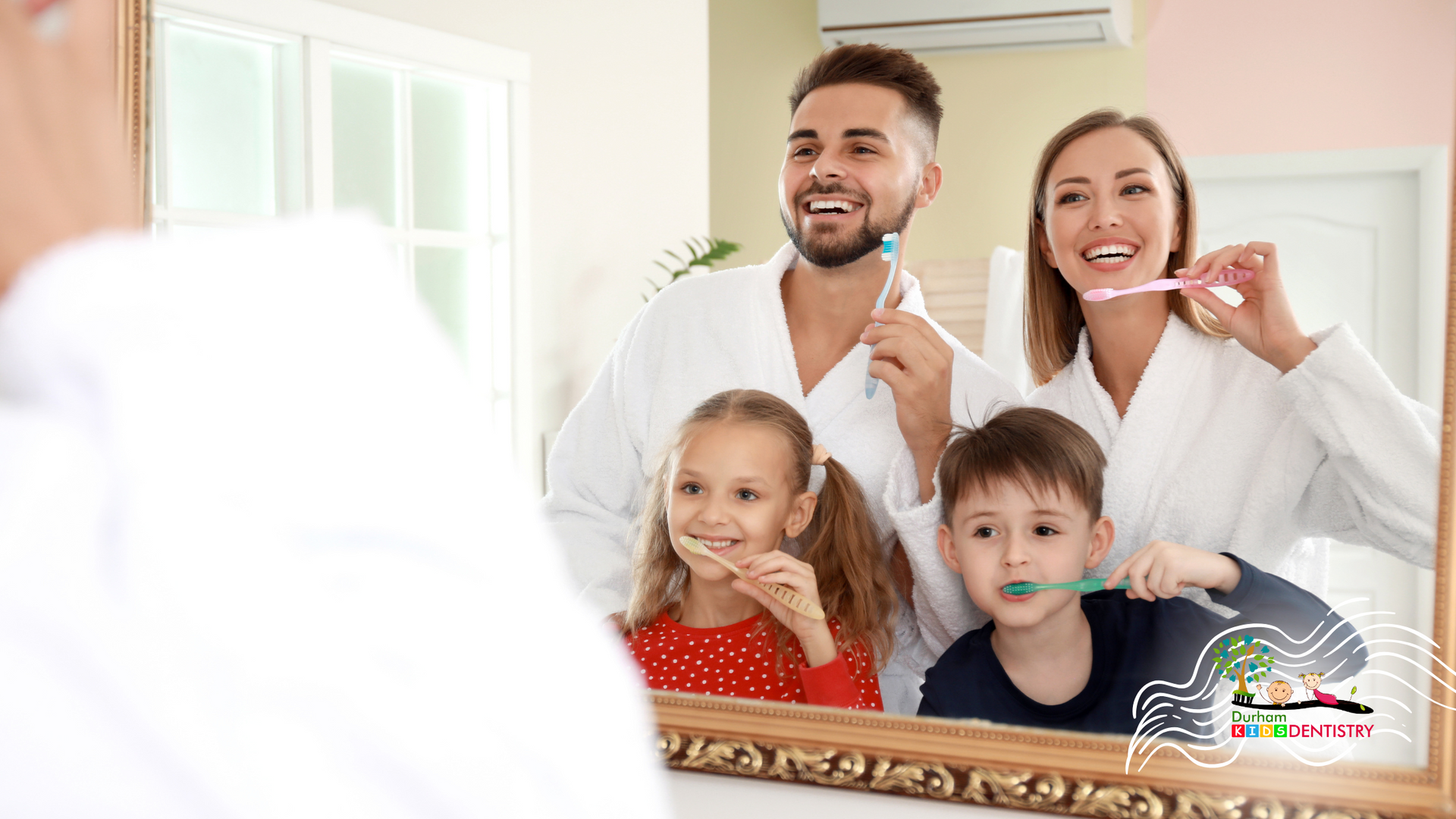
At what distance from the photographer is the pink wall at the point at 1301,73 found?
2.07 ft

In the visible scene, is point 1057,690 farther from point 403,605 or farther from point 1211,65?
point 403,605

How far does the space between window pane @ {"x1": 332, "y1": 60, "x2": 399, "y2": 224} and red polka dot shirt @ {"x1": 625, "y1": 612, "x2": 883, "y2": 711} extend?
17.1 inches

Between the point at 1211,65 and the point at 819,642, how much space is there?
50cm

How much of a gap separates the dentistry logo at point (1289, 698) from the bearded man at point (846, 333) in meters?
0.18

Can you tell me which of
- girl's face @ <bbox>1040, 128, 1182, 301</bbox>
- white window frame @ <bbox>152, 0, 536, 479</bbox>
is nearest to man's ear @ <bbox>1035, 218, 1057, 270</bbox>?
girl's face @ <bbox>1040, 128, 1182, 301</bbox>

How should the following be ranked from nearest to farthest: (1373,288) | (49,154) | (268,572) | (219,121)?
(268,572) < (49,154) < (1373,288) < (219,121)

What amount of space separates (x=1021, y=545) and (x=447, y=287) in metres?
0.53

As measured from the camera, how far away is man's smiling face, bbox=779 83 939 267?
757 mm

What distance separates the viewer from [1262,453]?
677mm

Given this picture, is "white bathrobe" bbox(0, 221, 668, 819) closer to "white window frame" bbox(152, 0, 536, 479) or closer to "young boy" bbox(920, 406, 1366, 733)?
"young boy" bbox(920, 406, 1366, 733)

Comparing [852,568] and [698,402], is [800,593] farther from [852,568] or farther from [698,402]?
[698,402]

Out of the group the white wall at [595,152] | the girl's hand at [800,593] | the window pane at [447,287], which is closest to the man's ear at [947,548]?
the girl's hand at [800,593]

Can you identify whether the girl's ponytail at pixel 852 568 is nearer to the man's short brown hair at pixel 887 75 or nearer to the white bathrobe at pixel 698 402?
the white bathrobe at pixel 698 402

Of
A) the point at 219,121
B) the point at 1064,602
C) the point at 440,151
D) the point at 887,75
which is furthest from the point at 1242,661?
the point at 219,121
